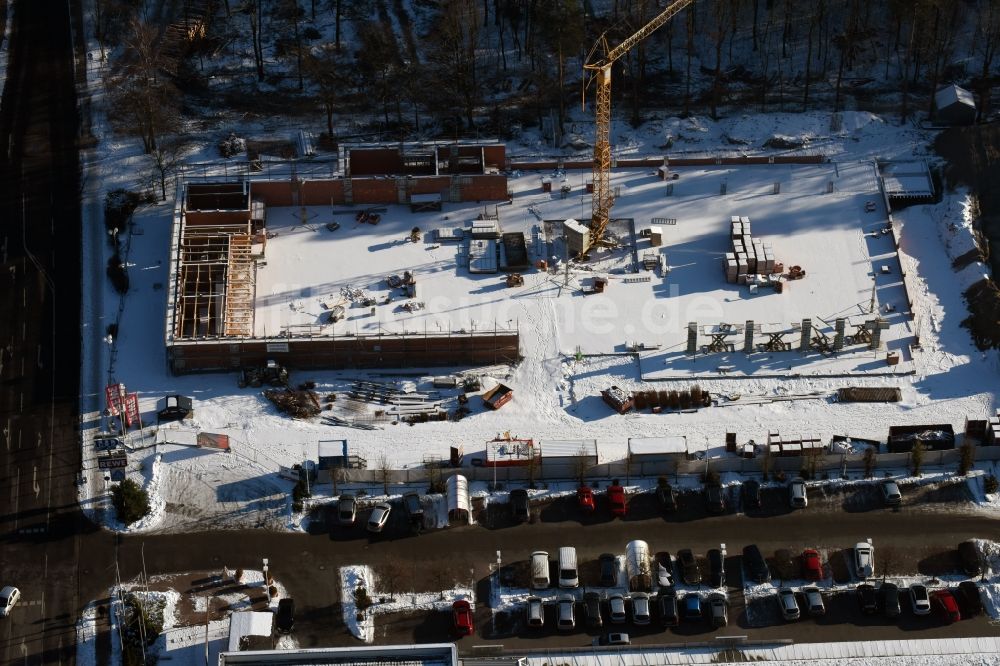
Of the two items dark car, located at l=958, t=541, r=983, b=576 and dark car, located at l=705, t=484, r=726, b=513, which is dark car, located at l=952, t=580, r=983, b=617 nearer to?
dark car, located at l=958, t=541, r=983, b=576

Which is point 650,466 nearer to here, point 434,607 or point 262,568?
point 434,607

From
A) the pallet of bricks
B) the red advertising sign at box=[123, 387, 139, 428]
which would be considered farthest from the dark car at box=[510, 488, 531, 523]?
the pallet of bricks

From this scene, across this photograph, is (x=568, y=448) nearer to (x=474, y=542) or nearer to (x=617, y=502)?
(x=617, y=502)

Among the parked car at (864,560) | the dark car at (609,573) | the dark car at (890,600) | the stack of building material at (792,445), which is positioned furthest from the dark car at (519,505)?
the dark car at (890,600)

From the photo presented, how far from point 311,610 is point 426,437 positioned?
1928 cm

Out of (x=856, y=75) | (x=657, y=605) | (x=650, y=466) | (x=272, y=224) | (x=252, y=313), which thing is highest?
(x=856, y=75)

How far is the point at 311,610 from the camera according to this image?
12962 centimetres

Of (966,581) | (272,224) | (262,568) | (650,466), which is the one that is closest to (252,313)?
(272,224)

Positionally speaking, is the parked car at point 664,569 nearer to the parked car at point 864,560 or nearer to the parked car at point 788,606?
the parked car at point 788,606

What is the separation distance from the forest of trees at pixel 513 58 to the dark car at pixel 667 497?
49017mm

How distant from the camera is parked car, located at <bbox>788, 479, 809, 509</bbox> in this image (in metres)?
136

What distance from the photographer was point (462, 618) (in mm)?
127688

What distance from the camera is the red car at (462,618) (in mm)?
127500

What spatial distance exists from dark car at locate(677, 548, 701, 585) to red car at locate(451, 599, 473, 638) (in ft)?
53.5
